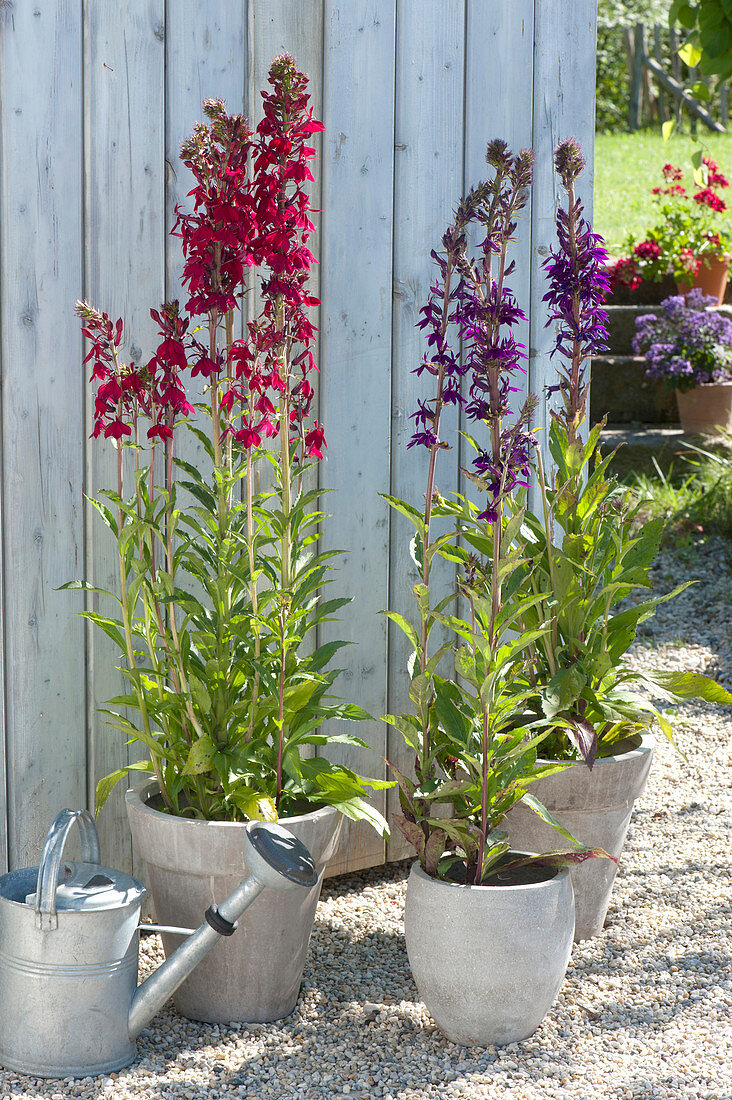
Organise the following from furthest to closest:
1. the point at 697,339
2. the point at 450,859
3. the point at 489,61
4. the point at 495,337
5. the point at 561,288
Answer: the point at 697,339 → the point at 489,61 → the point at 561,288 → the point at 450,859 → the point at 495,337

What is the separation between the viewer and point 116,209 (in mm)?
2320

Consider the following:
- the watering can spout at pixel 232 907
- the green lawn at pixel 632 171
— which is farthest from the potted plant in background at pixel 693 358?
the watering can spout at pixel 232 907

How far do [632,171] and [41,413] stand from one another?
11218 millimetres

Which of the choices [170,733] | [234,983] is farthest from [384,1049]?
[170,733]

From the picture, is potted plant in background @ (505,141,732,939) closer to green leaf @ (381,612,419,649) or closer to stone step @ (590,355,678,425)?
green leaf @ (381,612,419,649)

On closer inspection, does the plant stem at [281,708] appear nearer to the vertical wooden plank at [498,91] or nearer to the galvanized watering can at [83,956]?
the galvanized watering can at [83,956]

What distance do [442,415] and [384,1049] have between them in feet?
4.57

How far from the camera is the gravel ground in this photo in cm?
198

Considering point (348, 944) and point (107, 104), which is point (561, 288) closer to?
→ point (107, 104)

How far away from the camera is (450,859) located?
214cm

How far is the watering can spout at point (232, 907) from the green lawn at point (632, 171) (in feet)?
22.6

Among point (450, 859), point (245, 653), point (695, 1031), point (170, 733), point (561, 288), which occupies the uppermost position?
point (561, 288)

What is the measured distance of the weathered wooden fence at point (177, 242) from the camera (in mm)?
2238

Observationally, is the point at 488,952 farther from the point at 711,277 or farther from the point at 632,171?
the point at 632,171
